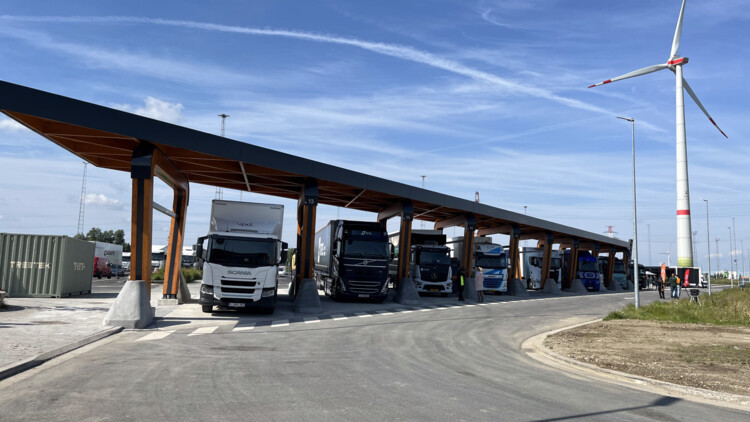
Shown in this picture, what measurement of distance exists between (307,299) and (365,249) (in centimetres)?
401

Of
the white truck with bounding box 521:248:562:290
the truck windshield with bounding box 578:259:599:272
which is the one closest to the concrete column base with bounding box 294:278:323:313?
the white truck with bounding box 521:248:562:290

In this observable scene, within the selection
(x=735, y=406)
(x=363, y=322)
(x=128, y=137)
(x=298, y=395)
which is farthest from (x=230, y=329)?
(x=735, y=406)

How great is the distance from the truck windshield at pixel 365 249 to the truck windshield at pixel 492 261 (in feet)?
43.7

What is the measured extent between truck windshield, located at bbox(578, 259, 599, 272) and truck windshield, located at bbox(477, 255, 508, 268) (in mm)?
15661

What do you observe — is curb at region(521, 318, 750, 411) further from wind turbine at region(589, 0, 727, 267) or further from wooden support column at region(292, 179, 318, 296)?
wind turbine at region(589, 0, 727, 267)

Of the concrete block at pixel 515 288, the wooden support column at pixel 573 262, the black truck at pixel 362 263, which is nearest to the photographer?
the black truck at pixel 362 263

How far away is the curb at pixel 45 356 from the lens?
857 cm

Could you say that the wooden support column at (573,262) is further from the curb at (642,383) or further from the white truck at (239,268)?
the curb at (642,383)

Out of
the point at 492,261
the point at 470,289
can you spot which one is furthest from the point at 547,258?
the point at 470,289

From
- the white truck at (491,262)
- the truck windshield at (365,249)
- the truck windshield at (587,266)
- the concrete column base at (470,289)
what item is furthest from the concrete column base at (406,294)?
the truck windshield at (587,266)

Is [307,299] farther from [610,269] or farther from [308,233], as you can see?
[610,269]

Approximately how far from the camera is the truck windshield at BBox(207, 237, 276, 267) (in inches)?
720

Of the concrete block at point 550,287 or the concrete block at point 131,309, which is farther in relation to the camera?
the concrete block at point 550,287

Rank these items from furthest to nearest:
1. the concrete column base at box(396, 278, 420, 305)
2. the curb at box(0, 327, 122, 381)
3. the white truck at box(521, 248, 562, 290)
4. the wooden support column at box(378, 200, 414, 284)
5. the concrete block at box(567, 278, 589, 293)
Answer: the concrete block at box(567, 278, 589, 293) < the white truck at box(521, 248, 562, 290) < the wooden support column at box(378, 200, 414, 284) < the concrete column base at box(396, 278, 420, 305) < the curb at box(0, 327, 122, 381)
